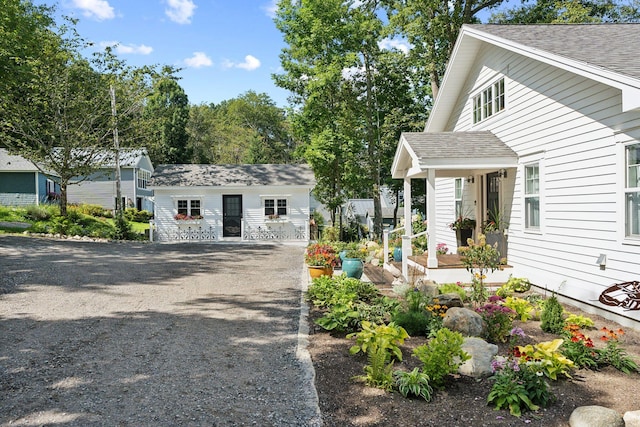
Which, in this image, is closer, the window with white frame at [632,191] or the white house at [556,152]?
the window with white frame at [632,191]

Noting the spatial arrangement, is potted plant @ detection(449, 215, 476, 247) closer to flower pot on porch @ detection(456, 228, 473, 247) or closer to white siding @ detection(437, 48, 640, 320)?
flower pot on porch @ detection(456, 228, 473, 247)

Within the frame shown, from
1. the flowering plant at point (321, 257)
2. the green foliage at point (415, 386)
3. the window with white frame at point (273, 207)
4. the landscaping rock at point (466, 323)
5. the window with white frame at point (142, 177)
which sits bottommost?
the green foliage at point (415, 386)

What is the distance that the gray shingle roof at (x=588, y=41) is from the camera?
658 cm

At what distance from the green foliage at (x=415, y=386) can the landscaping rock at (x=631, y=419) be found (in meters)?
1.48

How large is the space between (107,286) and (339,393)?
723cm

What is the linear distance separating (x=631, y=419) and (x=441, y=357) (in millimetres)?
1503

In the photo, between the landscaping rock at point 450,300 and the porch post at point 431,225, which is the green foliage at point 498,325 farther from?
the porch post at point 431,225

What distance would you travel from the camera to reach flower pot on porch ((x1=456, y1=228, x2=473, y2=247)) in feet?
40.2

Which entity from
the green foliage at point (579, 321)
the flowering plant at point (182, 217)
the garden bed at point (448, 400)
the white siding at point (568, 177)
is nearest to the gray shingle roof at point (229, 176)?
the flowering plant at point (182, 217)

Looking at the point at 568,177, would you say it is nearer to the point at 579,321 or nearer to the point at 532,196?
the point at 532,196

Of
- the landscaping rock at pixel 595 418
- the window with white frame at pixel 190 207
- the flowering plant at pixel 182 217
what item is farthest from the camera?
the window with white frame at pixel 190 207

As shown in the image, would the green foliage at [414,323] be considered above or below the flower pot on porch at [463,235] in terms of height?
below

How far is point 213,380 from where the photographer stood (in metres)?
4.68

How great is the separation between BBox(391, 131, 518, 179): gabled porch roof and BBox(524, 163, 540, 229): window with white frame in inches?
16.2
